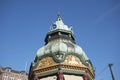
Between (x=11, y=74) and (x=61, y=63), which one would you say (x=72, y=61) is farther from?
(x=11, y=74)

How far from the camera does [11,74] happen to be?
2904 inches

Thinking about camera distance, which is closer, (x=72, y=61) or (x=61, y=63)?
(x=61, y=63)

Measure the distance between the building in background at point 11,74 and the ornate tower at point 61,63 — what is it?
157 feet

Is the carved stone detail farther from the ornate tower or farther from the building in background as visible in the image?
the building in background

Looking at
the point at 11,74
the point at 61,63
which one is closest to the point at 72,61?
the point at 61,63

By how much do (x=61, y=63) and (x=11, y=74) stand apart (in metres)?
52.2

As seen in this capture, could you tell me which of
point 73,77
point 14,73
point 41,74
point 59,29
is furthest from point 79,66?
point 14,73

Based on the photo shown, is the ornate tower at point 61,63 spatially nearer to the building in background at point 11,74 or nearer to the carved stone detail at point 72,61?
the carved stone detail at point 72,61

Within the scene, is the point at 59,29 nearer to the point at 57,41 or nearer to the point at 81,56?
the point at 57,41

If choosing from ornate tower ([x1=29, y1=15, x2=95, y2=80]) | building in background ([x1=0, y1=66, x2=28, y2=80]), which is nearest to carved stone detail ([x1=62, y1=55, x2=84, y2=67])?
ornate tower ([x1=29, y1=15, x2=95, y2=80])

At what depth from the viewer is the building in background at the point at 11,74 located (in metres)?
72.2

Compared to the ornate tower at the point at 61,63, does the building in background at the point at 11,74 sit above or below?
above

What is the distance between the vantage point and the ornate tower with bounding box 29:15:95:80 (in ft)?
80.0

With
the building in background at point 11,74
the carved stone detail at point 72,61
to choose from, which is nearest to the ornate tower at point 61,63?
the carved stone detail at point 72,61
